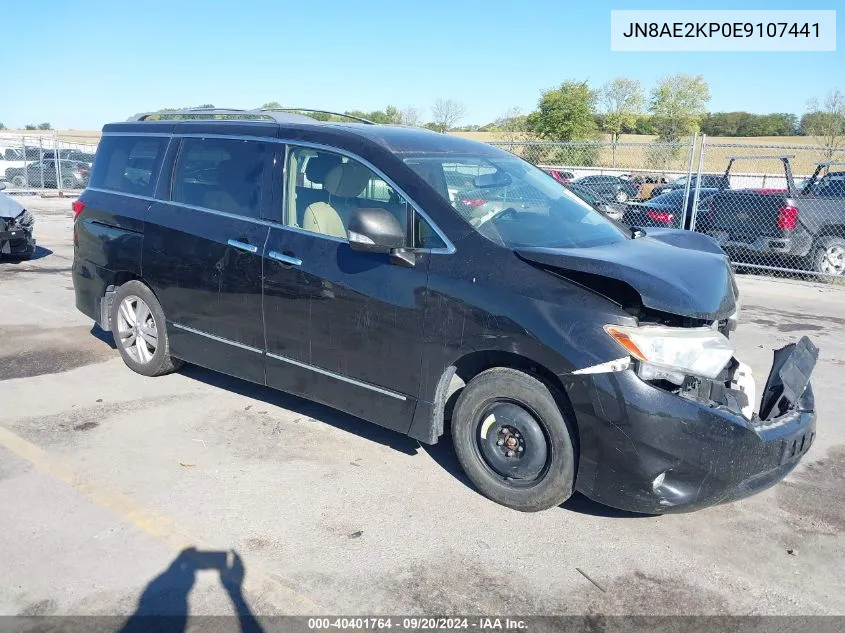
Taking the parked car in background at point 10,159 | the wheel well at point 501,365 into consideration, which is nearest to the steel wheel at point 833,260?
the wheel well at point 501,365

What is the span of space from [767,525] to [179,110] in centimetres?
503

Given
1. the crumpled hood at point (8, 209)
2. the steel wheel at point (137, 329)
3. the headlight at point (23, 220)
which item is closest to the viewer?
the steel wheel at point (137, 329)

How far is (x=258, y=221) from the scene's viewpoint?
4.70 meters

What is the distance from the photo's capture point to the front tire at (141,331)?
18.2 feet

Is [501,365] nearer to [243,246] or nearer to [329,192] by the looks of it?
[329,192]

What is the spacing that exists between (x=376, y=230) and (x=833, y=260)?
10.1 metres

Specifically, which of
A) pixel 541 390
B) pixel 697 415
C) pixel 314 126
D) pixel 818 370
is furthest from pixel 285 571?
pixel 818 370

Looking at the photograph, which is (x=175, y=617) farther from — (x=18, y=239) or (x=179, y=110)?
(x=18, y=239)

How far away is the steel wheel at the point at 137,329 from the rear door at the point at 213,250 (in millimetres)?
333

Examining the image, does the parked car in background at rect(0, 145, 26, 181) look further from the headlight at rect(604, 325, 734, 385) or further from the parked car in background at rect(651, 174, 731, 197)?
the headlight at rect(604, 325, 734, 385)

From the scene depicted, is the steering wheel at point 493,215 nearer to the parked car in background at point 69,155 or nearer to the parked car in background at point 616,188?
the parked car in background at point 616,188

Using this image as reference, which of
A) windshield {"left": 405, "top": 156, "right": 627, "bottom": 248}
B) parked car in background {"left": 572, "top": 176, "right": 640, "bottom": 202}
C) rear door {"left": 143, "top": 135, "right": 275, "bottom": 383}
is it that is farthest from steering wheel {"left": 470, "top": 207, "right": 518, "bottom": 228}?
parked car in background {"left": 572, "top": 176, "right": 640, "bottom": 202}

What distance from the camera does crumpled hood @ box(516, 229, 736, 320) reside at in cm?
344

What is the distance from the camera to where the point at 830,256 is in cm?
1144
